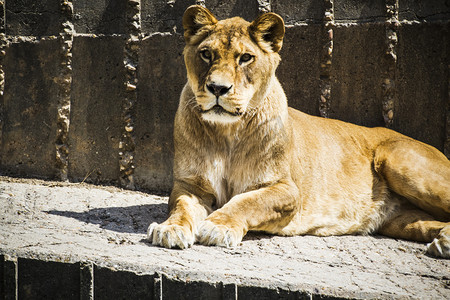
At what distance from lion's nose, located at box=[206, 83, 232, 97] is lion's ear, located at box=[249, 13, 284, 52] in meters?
0.65

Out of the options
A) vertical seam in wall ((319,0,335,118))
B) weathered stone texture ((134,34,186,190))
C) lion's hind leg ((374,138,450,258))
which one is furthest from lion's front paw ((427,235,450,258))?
weathered stone texture ((134,34,186,190))

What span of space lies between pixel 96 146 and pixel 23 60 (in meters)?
1.33

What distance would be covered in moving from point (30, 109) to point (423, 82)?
4.41 meters

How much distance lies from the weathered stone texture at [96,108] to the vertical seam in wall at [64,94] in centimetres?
6

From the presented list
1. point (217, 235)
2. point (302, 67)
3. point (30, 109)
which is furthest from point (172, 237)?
point (30, 109)

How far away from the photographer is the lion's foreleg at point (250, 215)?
3.43m

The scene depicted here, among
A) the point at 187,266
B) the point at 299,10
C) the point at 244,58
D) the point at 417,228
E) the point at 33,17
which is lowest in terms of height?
the point at 417,228

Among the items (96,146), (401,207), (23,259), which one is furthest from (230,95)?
(96,146)

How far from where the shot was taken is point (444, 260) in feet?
11.9

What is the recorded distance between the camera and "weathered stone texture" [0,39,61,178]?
5.66 metres

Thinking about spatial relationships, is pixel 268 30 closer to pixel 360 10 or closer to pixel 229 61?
pixel 229 61

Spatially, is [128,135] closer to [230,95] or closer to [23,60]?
[23,60]

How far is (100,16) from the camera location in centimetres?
559

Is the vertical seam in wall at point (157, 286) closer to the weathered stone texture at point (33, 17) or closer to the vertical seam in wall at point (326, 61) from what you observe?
the vertical seam in wall at point (326, 61)
